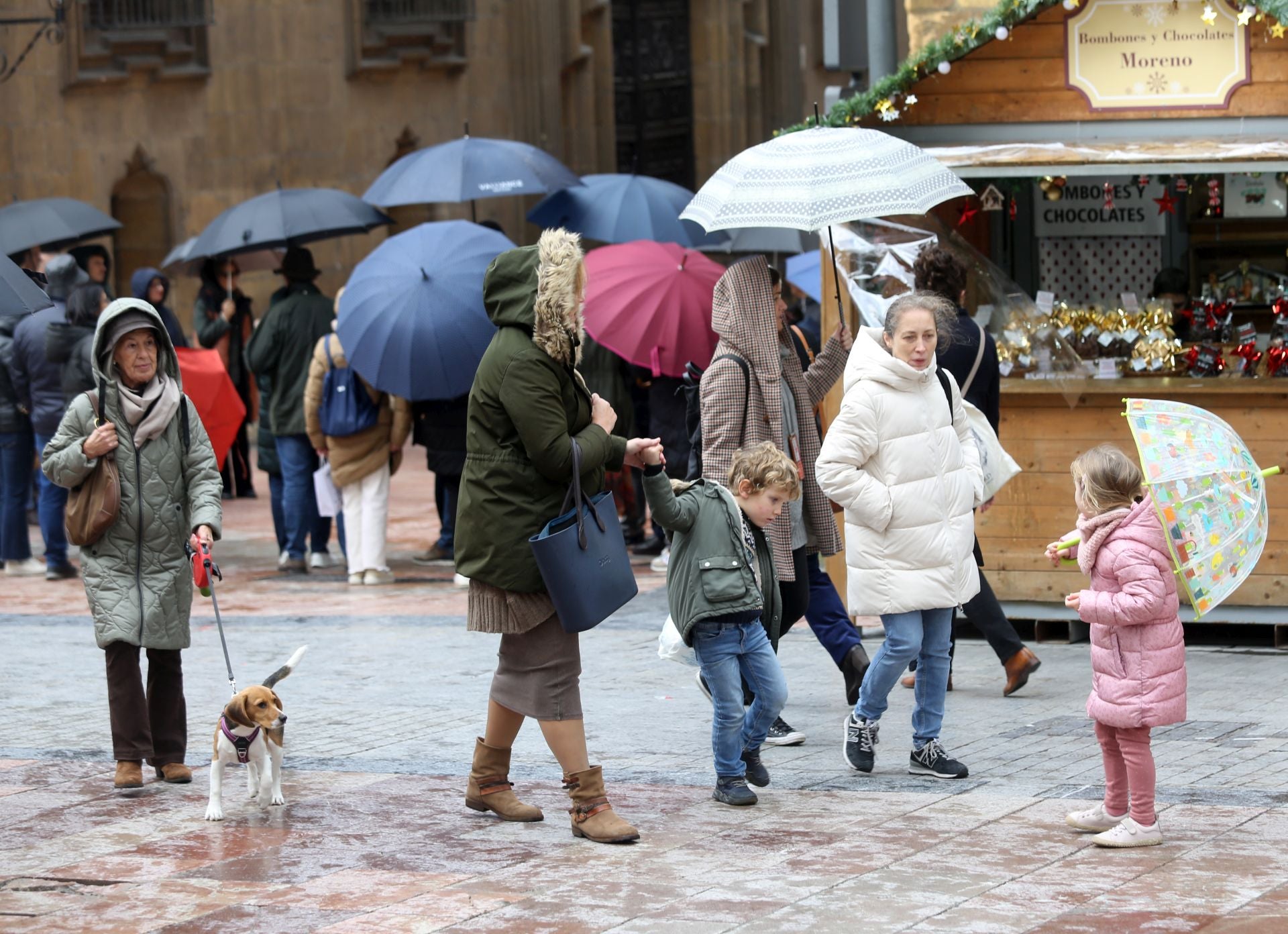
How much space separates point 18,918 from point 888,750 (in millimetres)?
3417

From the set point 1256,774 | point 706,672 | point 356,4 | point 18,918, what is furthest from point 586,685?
point 356,4

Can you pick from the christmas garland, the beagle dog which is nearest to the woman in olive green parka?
the beagle dog

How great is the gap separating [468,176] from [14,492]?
3.77m

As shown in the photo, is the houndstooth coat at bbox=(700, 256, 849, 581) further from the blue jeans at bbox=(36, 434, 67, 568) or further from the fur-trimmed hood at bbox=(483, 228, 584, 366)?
the blue jeans at bbox=(36, 434, 67, 568)

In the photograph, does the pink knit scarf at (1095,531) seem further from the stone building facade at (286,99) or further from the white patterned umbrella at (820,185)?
the stone building facade at (286,99)

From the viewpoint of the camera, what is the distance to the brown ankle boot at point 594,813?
6.49m

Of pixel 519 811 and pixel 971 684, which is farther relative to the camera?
pixel 971 684

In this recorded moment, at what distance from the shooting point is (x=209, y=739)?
8.48 metres

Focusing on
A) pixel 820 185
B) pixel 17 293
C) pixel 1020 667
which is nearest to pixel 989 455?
pixel 1020 667

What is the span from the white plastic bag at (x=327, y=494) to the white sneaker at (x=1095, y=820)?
7.55 metres

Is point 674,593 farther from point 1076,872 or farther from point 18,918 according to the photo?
point 18,918

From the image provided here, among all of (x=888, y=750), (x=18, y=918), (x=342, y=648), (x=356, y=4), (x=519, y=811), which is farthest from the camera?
(x=356, y=4)

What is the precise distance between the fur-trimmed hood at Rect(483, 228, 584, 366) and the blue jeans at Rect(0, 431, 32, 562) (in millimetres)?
8199

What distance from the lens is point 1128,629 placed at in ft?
20.6
